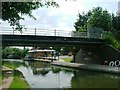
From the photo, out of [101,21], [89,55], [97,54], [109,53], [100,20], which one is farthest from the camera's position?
[100,20]

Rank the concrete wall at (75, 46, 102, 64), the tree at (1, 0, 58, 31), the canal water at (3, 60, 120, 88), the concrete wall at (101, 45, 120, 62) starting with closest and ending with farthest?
the tree at (1, 0, 58, 31) < the canal water at (3, 60, 120, 88) < the concrete wall at (101, 45, 120, 62) < the concrete wall at (75, 46, 102, 64)

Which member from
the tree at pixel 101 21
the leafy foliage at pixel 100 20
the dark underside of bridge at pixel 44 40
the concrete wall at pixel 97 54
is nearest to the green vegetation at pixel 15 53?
the leafy foliage at pixel 100 20

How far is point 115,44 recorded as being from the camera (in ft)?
157

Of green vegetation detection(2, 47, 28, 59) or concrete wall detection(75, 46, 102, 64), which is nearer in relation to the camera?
concrete wall detection(75, 46, 102, 64)

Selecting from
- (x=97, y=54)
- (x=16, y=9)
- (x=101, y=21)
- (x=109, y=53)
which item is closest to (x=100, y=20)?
(x=101, y=21)

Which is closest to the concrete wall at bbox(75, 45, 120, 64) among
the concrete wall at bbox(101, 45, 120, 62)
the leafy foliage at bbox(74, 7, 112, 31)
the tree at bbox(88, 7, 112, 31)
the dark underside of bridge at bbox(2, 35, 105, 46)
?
the concrete wall at bbox(101, 45, 120, 62)

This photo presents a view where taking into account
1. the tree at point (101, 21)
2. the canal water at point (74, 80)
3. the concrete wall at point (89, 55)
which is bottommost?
the canal water at point (74, 80)

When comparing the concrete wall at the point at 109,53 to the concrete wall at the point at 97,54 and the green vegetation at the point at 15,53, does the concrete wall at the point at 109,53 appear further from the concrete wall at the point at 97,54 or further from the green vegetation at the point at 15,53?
the green vegetation at the point at 15,53

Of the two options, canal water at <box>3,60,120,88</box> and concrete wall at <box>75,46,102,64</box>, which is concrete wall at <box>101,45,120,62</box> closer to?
concrete wall at <box>75,46,102,64</box>

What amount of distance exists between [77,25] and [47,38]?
49003 mm

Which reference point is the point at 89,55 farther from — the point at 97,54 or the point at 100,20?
the point at 100,20

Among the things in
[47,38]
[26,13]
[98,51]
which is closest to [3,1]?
[26,13]

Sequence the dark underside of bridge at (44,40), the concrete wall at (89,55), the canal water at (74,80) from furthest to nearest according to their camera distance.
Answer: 1. the concrete wall at (89,55)
2. the dark underside of bridge at (44,40)
3. the canal water at (74,80)

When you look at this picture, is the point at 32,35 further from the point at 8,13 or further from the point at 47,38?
the point at 8,13
